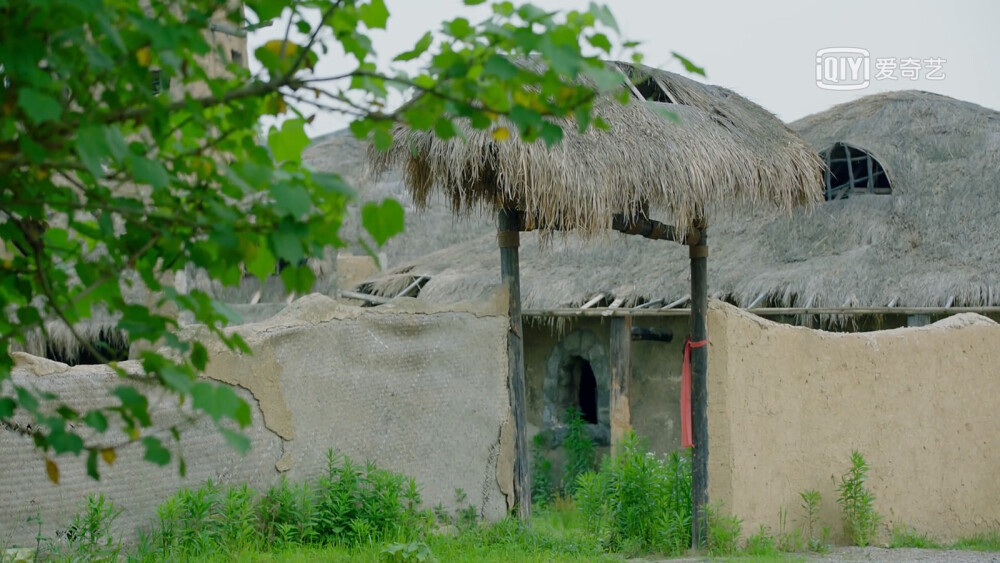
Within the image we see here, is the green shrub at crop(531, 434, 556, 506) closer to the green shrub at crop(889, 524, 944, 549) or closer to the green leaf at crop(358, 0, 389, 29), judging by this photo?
the green shrub at crop(889, 524, 944, 549)

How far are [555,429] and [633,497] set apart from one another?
A: 585cm

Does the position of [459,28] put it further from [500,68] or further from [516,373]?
[516,373]

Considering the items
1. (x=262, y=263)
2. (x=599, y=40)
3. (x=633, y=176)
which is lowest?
(x=262, y=263)

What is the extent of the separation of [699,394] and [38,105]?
16.5 ft

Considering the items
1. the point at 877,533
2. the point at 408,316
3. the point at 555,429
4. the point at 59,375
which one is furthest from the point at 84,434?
the point at 555,429

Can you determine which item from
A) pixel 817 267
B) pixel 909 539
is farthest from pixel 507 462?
pixel 817 267

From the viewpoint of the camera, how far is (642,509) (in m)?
5.99

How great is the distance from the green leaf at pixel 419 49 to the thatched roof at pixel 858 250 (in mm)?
7928

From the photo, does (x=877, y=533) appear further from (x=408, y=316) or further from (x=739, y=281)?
(x=739, y=281)

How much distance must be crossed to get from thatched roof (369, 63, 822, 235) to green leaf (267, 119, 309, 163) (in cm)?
322

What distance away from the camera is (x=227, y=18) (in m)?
1.90

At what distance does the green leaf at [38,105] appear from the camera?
1529mm

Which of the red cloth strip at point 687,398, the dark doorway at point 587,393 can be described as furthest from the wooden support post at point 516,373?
the dark doorway at point 587,393

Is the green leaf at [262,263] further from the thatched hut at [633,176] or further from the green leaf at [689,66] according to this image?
the thatched hut at [633,176]
